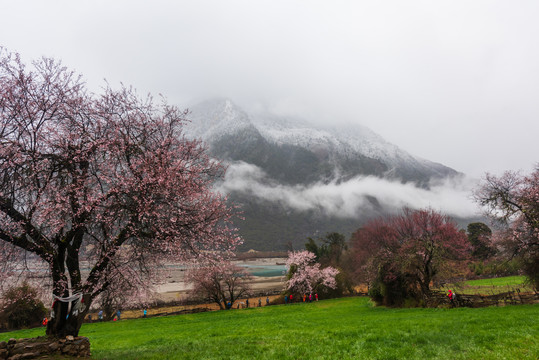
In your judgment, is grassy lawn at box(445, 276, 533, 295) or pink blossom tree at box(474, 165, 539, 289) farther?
grassy lawn at box(445, 276, 533, 295)

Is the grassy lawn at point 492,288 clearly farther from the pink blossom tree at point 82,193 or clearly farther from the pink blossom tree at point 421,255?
the pink blossom tree at point 82,193

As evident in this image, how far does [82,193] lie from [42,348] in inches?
224

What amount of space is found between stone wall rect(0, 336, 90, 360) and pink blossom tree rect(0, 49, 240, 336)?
0.58m

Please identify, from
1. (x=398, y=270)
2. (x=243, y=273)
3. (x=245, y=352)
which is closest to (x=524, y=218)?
(x=398, y=270)

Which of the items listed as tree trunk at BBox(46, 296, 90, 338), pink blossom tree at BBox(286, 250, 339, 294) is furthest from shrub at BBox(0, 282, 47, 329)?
pink blossom tree at BBox(286, 250, 339, 294)

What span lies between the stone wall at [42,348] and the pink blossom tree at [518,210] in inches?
1197

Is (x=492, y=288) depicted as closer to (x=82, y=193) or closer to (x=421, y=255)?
(x=421, y=255)

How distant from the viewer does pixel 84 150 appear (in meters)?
11.4

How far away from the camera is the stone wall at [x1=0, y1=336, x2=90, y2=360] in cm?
959

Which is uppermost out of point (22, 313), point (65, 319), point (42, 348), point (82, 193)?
point (82, 193)

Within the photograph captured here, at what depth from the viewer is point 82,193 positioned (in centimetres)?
1037

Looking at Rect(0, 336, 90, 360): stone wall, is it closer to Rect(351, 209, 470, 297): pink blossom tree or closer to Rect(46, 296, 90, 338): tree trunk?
Rect(46, 296, 90, 338): tree trunk

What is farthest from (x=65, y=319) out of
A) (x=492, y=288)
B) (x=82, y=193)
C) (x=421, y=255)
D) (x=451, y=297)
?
(x=492, y=288)

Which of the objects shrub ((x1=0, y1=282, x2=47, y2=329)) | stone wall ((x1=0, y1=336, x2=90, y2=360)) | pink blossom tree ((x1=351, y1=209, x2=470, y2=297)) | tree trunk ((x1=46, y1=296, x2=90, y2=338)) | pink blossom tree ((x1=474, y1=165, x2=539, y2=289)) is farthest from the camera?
shrub ((x1=0, y1=282, x2=47, y2=329))
